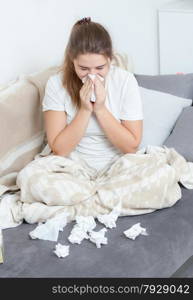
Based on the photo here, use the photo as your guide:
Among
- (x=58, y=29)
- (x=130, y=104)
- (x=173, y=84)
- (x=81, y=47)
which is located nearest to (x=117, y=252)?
(x=130, y=104)

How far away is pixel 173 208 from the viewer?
204cm

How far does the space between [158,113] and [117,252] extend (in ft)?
2.67

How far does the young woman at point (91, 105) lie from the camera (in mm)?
2117

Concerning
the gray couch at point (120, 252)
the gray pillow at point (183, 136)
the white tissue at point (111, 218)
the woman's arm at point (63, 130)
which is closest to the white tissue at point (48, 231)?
the gray couch at point (120, 252)

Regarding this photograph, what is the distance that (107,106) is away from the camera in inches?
87.0

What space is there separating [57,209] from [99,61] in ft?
1.65

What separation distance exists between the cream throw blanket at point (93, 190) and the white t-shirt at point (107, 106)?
0.14 m

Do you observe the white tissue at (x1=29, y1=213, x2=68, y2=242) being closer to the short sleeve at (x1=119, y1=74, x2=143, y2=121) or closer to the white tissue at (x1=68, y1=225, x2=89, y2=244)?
the white tissue at (x1=68, y1=225, x2=89, y2=244)

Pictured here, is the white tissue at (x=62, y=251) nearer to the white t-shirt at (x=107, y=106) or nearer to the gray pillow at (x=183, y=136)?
the white t-shirt at (x=107, y=106)

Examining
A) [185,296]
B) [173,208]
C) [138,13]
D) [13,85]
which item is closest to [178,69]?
[138,13]

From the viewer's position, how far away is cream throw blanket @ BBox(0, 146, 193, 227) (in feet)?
6.56

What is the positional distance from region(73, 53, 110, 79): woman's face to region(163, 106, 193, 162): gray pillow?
38 centimetres

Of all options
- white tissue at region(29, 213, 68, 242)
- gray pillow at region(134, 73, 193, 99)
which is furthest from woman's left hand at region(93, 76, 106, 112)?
gray pillow at region(134, 73, 193, 99)

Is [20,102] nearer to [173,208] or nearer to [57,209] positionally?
[57,209]
